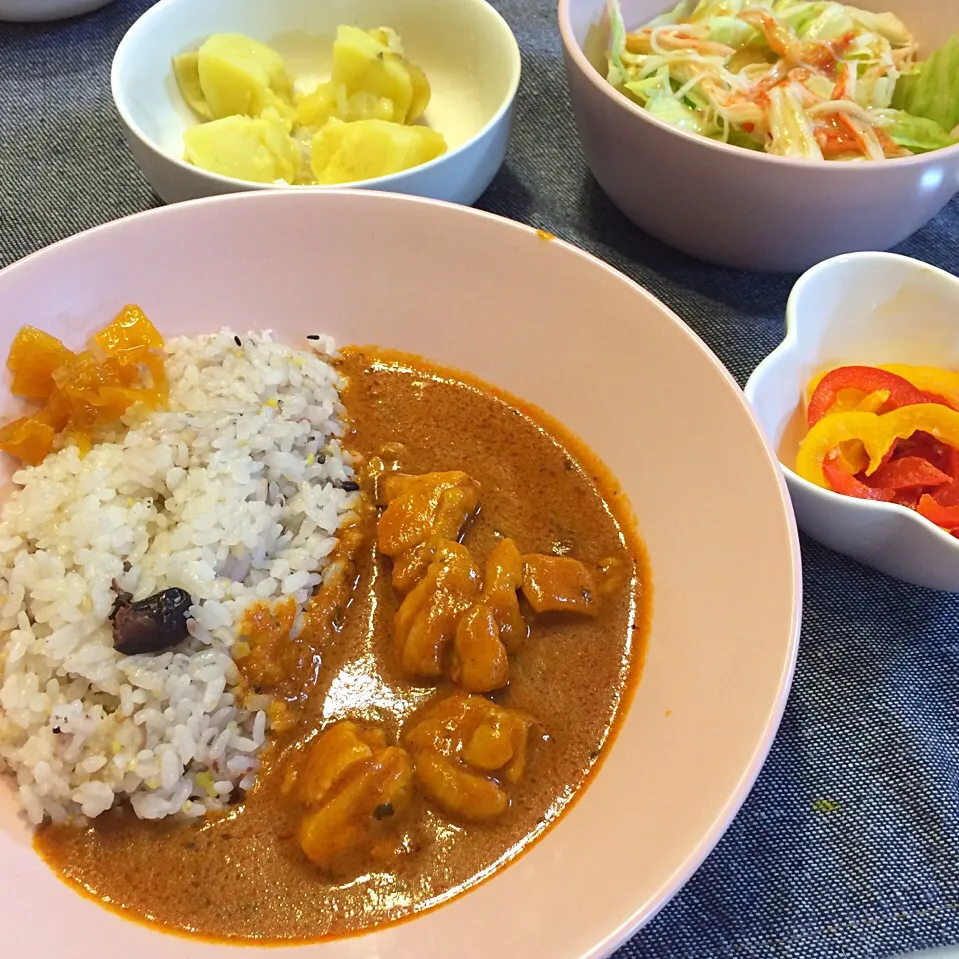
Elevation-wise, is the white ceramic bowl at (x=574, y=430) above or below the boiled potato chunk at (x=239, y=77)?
below

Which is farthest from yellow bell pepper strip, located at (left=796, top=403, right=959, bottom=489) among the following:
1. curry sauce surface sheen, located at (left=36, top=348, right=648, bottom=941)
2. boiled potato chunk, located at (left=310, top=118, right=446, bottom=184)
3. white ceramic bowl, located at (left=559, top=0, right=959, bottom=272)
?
boiled potato chunk, located at (left=310, top=118, right=446, bottom=184)

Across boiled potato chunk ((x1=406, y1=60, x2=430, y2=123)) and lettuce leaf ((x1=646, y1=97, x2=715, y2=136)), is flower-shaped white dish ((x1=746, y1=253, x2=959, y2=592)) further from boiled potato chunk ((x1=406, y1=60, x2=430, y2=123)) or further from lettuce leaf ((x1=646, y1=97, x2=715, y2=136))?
boiled potato chunk ((x1=406, y1=60, x2=430, y2=123))

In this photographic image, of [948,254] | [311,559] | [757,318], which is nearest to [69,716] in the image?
[311,559]

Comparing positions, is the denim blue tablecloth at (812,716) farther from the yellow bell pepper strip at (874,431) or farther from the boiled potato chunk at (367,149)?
the boiled potato chunk at (367,149)

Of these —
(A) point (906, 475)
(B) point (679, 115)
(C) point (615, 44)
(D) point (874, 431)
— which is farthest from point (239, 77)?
(A) point (906, 475)

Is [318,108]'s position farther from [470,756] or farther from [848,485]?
[470,756]

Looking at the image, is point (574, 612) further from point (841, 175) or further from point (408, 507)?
point (841, 175)

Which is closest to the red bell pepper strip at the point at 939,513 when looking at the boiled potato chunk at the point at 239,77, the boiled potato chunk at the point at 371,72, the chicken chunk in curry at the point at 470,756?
the chicken chunk in curry at the point at 470,756
